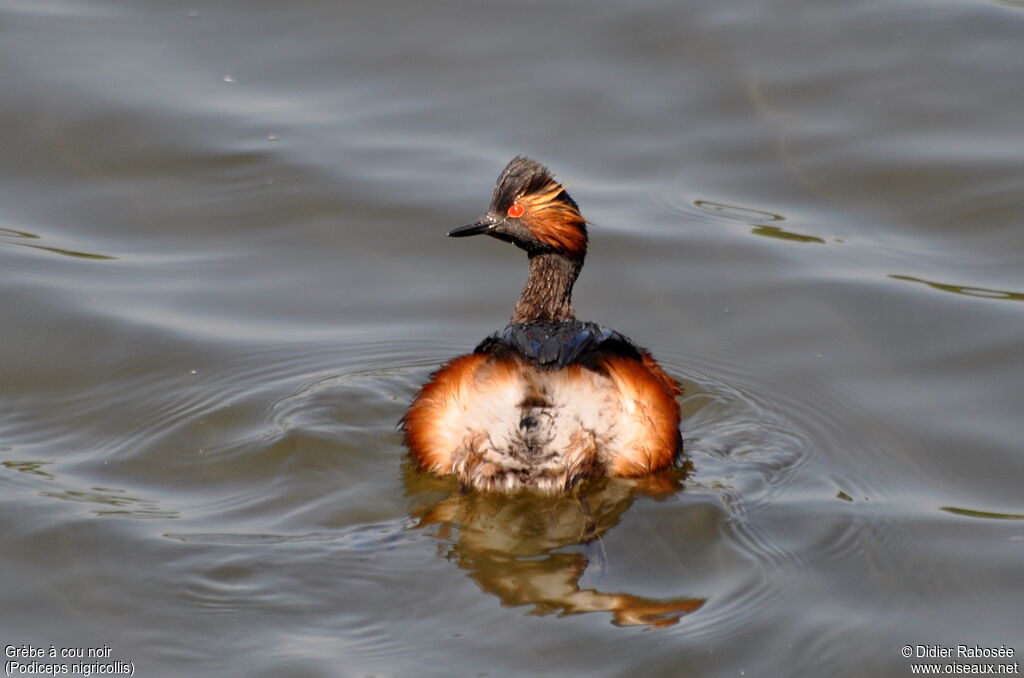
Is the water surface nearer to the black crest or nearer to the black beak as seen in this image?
the black beak

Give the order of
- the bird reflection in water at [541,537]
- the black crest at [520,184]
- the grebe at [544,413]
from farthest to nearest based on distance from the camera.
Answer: the black crest at [520,184]
the grebe at [544,413]
the bird reflection in water at [541,537]

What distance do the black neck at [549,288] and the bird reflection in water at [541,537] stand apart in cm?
113

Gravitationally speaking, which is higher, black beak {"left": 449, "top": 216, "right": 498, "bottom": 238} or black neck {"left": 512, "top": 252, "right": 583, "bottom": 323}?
black beak {"left": 449, "top": 216, "right": 498, "bottom": 238}

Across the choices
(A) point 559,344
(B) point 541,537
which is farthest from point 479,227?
(B) point 541,537

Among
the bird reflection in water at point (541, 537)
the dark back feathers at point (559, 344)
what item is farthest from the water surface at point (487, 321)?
the dark back feathers at point (559, 344)

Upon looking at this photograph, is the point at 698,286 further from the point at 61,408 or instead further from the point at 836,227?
the point at 61,408

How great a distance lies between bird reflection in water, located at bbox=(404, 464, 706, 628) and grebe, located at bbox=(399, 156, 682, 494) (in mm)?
69

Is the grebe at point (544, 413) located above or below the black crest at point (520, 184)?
below

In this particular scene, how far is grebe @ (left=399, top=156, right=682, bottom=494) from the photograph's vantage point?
5254 millimetres

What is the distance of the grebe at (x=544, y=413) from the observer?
5254 millimetres

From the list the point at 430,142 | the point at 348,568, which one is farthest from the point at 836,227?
the point at 348,568

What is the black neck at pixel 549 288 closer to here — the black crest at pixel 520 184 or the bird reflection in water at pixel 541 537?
the black crest at pixel 520 184

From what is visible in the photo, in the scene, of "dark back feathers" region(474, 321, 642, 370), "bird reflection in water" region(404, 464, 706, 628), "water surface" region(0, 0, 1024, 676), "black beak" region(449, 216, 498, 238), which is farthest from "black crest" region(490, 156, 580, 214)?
"bird reflection in water" region(404, 464, 706, 628)

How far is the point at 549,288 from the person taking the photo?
6.51 m
